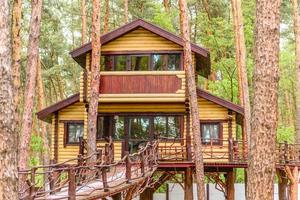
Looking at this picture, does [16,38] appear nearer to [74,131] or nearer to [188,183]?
[74,131]

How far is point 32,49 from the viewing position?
14906 millimetres

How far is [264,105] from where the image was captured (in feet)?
24.1

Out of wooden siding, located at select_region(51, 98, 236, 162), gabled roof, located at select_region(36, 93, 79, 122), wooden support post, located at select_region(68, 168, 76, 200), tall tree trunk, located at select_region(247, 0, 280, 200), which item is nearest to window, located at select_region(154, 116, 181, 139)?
wooden siding, located at select_region(51, 98, 236, 162)

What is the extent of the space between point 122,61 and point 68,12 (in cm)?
1867

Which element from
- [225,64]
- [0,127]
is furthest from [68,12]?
[0,127]

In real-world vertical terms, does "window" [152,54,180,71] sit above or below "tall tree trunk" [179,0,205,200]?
above

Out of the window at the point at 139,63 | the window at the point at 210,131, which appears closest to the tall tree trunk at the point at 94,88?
the window at the point at 139,63

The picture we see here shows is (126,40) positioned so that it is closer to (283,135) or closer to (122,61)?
(122,61)

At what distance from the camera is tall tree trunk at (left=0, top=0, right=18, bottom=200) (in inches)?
220

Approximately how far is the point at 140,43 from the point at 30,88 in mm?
6912

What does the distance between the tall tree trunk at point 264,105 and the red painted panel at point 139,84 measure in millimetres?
12061

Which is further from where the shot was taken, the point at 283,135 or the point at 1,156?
the point at 283,135

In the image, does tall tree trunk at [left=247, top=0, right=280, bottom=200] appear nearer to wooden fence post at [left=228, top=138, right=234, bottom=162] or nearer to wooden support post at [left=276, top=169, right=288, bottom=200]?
wooden fence post at [left=228, top=138, right=234, bottom=162]

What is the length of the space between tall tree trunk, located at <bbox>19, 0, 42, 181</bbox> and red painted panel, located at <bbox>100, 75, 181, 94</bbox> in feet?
17.2
